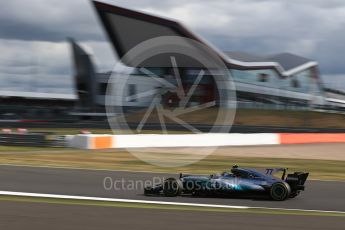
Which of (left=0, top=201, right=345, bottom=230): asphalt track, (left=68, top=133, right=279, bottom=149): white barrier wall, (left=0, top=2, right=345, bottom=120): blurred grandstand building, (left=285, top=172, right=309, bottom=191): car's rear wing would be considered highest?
(left=0, top=2, right=345, bottom=120): blurred grandstand building

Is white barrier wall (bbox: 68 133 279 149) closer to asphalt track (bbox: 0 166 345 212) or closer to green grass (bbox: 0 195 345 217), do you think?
asphalt track (bbox: 0 166 345 212)

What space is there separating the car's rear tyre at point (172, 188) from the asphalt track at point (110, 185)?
0.14 meters

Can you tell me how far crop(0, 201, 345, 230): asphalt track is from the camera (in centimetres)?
584

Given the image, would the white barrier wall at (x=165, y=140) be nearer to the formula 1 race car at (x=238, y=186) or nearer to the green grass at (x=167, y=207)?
the formula 1 race car at (x=238, y=186)

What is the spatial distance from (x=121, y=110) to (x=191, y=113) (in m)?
6.75

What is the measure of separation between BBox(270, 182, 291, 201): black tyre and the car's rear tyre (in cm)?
142

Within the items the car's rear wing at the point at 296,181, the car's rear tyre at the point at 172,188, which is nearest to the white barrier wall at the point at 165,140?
the car's rear tyre at the point at 172,188

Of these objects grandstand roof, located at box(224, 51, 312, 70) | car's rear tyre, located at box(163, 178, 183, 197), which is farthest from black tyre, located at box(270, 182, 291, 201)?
grandstand roof, located at box(224, 51, 312, 70)

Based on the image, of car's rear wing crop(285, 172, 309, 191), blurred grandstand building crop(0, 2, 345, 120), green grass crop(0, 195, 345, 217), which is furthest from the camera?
blurred grandstand building crop(0, 2, 345, 120)

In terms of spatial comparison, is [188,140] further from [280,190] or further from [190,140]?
[280,190]

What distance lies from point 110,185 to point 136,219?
3731mm

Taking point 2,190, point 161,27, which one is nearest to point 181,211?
point 2,190

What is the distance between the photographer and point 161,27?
60469 millimetres

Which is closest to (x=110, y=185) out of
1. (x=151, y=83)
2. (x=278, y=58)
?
(x=151, y=83)
